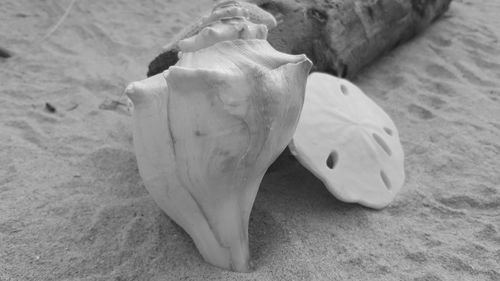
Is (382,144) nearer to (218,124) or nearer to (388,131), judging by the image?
(388,131)

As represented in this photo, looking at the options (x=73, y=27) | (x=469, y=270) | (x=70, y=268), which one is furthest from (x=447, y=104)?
(x=73, y=27)

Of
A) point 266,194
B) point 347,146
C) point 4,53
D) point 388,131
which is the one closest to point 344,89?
point 388,131

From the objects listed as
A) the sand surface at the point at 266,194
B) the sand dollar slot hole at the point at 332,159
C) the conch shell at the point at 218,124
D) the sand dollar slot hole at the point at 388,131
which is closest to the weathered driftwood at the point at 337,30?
the sand surface at the point at 266,194

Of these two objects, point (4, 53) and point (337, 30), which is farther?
point (4, 53)

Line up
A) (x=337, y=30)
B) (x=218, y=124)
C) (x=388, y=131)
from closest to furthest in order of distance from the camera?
(x=218, y=124), (x=388, y=131), (x=337, y=30)

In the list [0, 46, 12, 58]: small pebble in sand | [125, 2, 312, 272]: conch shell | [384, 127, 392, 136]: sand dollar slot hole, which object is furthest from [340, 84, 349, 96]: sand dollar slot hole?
[0, 46, 12, 58]: small pebble in sand

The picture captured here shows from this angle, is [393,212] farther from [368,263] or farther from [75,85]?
[75,85]
